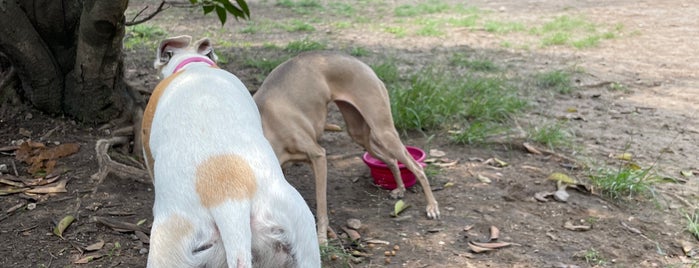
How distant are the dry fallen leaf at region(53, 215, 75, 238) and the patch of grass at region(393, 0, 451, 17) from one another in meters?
8.33

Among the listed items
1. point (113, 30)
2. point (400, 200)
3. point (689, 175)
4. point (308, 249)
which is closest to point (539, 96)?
point (689, 175)

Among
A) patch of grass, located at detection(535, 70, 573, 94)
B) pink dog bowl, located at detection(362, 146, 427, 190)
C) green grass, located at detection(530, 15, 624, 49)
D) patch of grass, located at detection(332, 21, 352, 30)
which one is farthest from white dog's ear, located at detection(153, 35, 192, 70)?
patch of grass, located at detection(332, 21, 352, 30)

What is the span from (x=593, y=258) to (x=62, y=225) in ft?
9.93

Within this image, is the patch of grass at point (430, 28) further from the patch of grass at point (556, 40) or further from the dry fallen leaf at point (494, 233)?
the dry fallen leaf at point (494, 233)

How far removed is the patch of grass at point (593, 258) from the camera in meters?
3.53

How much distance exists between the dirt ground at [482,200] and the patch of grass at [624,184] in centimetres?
7

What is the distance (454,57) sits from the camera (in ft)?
25.5

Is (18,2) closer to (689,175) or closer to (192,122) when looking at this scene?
(192,122)

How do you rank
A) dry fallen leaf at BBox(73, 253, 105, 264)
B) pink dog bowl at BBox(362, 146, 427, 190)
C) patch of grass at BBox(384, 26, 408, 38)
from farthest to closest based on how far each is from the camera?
1. patch of grass at BBox(384, 26, 408, 38)
2. pink dog bowl at BBox(362, 146, 427, 190)
3. dry fallen leaf at BBox(73, 253, 105, 264)

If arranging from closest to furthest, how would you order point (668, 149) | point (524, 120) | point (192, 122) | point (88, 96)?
point (192, 122) → point (88, 96) → point (668, 149) → point (524, 120)

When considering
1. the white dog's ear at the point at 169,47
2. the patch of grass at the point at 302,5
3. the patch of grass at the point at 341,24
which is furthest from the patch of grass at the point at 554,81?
the patch of grass at the point at 302,5

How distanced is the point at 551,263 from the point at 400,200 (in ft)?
3.82

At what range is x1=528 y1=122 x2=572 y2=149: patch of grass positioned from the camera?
5117 millimetres

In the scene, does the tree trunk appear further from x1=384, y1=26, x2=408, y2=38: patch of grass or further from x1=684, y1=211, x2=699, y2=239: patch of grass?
x1=384, y1=26, x2=408, y2=38: patch of grass
